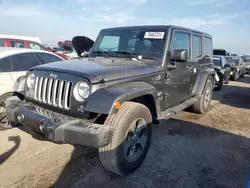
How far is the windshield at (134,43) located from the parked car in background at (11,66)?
1562mm

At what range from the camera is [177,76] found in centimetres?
406

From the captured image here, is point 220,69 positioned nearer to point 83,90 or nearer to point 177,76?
point 177,76

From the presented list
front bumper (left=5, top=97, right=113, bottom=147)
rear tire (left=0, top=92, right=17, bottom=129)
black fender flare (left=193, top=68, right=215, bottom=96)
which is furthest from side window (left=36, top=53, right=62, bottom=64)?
black fender flare (left=193, top=68, right=215, bottom=96)

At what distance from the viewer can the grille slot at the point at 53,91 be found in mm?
2680

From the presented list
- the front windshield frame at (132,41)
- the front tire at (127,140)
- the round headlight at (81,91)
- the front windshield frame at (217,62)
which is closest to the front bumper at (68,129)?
the front tire at (127,140)

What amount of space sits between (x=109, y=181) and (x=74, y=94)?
1.21m

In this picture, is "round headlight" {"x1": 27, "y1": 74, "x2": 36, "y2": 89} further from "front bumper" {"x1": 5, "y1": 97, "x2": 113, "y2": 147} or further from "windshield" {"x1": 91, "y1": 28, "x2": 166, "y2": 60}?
"windshield" {"x1": 91, "y1": 28, "x2": 166, "y2": 60}

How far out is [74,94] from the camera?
2.62 metres

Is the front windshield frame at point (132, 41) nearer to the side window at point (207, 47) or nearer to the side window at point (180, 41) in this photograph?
the side window at point (180, 41)

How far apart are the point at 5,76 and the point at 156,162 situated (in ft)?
10.7

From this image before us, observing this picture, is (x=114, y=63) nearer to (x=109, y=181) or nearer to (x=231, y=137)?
(x=109, y=181)

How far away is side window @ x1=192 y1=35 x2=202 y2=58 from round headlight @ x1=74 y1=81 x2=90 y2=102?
302 centimetres

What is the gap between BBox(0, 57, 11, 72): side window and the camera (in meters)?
4.27

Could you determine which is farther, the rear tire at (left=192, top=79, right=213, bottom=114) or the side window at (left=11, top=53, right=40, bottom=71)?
the rear tire at (left=192, top=79, right=213, bottom=114)
